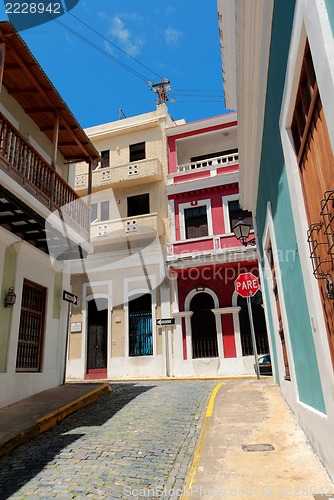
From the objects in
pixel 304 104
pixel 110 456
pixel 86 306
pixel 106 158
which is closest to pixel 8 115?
pixel 304 104

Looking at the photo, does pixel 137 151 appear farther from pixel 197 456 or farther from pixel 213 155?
pixel 197 456

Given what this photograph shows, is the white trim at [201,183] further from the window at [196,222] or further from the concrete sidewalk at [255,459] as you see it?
the concrete sidewalk at [255,459]

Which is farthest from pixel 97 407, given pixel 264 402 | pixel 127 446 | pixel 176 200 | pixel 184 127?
pixel 184 127

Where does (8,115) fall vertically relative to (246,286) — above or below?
above

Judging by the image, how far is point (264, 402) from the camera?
651 centimetres

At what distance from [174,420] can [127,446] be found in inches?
58.2

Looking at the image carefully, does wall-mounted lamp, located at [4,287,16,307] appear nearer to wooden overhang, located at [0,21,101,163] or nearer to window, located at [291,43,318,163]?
wooden overhang, located at [0,21,101,163]

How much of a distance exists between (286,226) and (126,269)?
12.9 metres

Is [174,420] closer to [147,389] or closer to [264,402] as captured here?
[264,402]

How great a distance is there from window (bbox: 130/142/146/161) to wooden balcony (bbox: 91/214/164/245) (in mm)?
3835

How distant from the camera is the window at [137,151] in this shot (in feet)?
62.8

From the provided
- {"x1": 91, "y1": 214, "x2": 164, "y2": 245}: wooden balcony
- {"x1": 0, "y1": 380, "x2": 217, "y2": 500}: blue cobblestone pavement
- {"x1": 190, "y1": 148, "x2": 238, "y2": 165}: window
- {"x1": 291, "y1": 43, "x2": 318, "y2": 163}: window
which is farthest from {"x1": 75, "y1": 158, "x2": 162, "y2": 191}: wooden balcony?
{"x1": 291, "y1": 43, "x2": 318, "y2": 163}: window

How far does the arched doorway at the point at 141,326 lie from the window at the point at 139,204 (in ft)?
14.3

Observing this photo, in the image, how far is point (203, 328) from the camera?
15453mm
